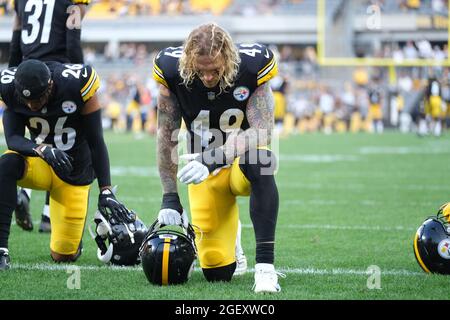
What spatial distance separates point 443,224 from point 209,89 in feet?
4.42

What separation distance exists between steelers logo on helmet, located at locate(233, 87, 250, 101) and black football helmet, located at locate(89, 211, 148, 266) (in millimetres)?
997

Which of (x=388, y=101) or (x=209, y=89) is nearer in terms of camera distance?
(x=209, y=89)

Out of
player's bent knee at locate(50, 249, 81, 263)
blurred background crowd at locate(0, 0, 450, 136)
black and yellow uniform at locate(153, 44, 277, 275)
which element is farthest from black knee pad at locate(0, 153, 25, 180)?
blurred background crowd at locate(0, 0, 450, 136)

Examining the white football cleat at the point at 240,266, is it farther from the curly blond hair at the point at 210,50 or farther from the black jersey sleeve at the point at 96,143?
the curly blond hair at the point at 210,50

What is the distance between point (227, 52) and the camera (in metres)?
3.72

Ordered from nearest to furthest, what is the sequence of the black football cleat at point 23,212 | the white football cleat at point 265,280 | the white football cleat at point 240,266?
the white football cleat at point 265,280
the white football cleat at point 240,266
the black football cleat at point 23,212

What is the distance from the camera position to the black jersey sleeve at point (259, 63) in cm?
391

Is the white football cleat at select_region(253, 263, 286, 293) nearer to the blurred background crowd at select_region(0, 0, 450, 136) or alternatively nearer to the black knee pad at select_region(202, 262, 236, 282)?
the black knee pad at select_region(202, 262, 236, 282)

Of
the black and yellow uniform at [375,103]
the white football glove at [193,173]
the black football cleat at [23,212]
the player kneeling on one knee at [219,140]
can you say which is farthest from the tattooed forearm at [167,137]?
the black and yellow uniform at [375,103]

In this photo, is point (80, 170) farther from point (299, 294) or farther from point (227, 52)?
point (299, 294)

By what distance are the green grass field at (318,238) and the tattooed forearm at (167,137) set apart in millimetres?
517

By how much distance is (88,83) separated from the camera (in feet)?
14.7

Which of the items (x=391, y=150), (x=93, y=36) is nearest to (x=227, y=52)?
(x=391, y=150)

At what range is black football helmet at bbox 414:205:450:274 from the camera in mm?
4016
